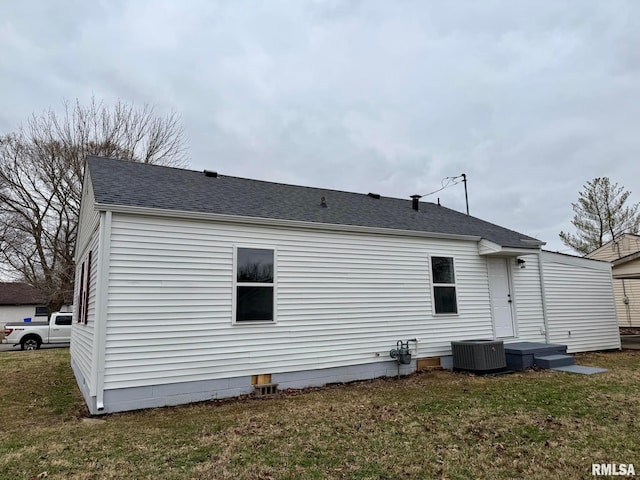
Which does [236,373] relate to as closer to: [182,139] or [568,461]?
[568,461]

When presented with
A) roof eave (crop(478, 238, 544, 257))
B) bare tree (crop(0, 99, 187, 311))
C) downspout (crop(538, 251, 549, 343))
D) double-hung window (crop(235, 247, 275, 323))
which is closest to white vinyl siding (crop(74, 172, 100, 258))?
double-hung window (crop(235, 247, 275, 323))

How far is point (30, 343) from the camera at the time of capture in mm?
15875

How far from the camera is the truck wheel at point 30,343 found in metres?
15.8

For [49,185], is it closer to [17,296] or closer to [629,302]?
[17,296]

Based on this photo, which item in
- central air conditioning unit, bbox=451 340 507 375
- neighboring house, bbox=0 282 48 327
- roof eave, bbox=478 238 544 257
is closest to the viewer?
central air conditioning unit, bbox=451 340 507 375

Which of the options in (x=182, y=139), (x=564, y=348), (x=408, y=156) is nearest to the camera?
(x=564, y=348)

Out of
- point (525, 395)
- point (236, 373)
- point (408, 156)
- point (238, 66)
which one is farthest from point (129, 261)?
point (408, 156)

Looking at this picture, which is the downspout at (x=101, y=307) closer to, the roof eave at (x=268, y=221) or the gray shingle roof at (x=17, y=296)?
the roof eave at (x=268, y=221)

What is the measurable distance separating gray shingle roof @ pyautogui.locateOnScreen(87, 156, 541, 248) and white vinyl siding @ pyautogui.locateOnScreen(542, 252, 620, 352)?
48.3 inches

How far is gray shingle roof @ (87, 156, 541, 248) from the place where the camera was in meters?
6.52

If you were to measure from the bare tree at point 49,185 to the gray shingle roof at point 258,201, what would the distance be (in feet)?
49.3

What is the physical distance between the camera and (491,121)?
15016 mm

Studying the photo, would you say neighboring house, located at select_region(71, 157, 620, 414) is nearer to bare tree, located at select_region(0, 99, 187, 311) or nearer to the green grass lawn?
the green grass lawn

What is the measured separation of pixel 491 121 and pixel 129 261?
14254 mm
